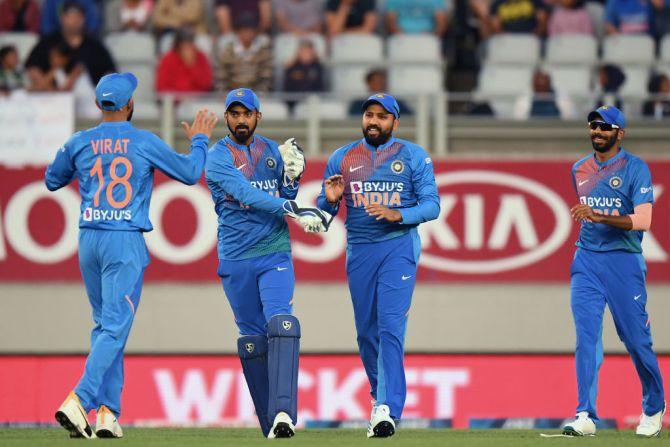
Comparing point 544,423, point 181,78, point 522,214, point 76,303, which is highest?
point 181,78

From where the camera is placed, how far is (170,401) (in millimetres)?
14227

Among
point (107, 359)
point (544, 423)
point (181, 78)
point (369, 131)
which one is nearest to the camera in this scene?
point (107, 359)

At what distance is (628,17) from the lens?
16062mm

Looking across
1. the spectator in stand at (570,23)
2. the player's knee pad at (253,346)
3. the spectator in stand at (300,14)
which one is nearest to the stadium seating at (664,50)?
the spectator in stand at (570,23)

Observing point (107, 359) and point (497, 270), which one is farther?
point (497, 270)

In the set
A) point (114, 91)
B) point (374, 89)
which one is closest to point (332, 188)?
point (114, 91)

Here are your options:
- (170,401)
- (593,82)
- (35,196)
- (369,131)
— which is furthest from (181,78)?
(369,131)

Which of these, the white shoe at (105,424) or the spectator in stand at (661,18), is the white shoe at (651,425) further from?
the spectator in stand at (661,18)

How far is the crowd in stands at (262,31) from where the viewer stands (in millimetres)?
14992

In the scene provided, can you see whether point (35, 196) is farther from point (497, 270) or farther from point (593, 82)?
point (593, 82)

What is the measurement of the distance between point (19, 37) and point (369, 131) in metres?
7.59

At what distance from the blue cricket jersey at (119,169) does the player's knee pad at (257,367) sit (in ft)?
3.18

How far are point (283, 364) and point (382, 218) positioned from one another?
1095mm

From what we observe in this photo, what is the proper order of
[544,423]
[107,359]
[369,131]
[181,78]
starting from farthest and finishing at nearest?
[181,78] < [544,423] < [369,131] < [107,359]
